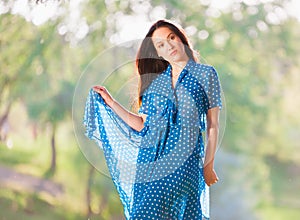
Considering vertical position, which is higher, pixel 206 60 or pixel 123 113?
pixel 206 60

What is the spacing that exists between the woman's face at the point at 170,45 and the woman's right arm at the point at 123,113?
23cm

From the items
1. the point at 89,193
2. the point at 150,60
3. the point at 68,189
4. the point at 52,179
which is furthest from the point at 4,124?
the point at 150,60

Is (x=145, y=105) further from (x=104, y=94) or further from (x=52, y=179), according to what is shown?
(x=52, y=179)

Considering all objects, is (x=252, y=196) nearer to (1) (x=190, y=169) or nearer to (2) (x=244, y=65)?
(2) (x=244, y=65)

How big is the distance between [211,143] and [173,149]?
13 centimetres

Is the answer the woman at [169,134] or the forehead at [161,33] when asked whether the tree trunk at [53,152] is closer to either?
the woman at [169,134]

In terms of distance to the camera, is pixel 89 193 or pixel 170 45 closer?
pixel 170 45

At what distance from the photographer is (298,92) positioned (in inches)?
171

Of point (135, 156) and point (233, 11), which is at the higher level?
point (233, 11)

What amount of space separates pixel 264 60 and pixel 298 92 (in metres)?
0.32

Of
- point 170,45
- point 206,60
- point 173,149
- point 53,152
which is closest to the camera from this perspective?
point 173,149

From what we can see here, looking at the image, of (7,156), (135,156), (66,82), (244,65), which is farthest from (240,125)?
(135,156)

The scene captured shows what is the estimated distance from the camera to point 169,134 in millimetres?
2049

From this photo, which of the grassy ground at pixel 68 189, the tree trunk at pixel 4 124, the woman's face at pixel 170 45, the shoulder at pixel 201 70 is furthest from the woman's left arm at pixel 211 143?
the tree trunk at pixel 4 124
